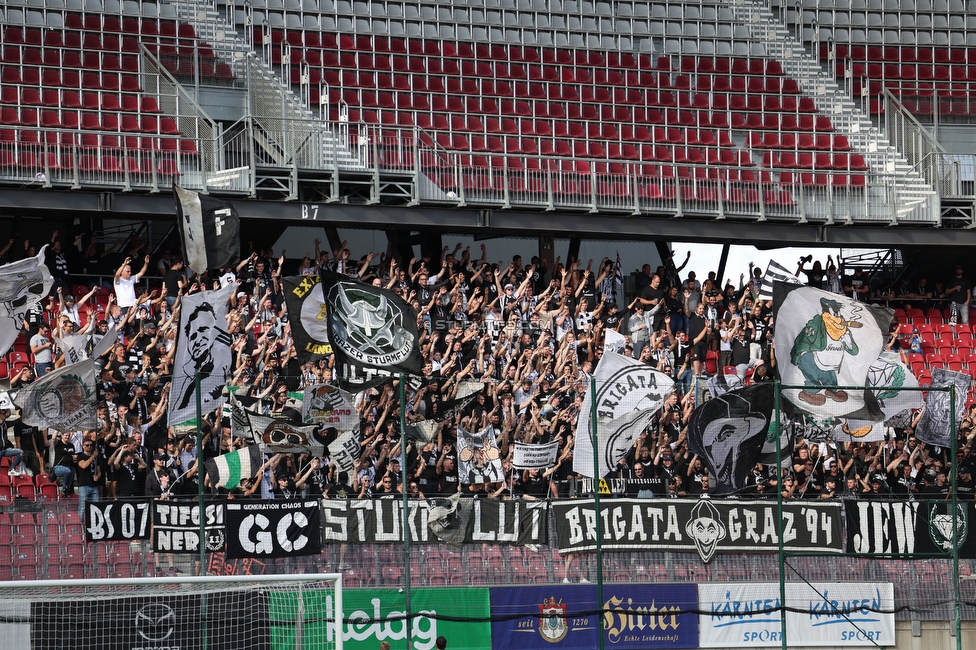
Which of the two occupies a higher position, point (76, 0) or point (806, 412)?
point (76, 0)

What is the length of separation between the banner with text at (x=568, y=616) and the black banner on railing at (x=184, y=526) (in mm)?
3348

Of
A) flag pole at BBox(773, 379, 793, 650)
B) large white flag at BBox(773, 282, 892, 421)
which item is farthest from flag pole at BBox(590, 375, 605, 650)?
large white flag at BBox(773, 282, 892, 421)

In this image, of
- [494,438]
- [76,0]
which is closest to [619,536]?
[494,438]

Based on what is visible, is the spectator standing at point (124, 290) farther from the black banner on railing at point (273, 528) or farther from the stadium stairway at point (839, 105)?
the stadium stairway at point (839, 105)

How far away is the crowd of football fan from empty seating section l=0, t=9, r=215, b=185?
4.61 ft

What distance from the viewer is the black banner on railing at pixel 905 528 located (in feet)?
56.0

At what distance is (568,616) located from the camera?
1623cm

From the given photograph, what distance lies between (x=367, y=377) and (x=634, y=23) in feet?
52.3

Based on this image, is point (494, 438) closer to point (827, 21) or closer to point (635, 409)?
point (635, 409)

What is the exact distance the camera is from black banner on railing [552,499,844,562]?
53.8 ft

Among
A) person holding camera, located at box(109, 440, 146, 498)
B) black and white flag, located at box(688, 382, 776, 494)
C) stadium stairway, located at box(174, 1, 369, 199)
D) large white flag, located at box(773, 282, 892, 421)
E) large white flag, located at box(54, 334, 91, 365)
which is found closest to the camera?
person holding camera, located at box(109, 440, 146, 498)

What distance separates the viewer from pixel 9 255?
22.8m

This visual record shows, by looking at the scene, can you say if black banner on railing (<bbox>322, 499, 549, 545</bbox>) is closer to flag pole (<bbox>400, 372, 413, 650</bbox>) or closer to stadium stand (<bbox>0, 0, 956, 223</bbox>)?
flag pole (<bbox>400, 372, 413, 650</bbox>)

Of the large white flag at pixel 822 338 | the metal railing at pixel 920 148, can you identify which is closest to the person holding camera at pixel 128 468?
the large white flag at pixel 822 338
